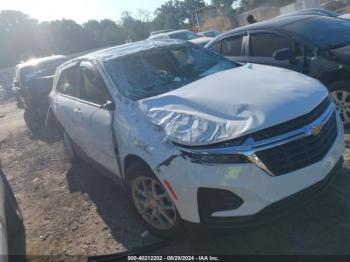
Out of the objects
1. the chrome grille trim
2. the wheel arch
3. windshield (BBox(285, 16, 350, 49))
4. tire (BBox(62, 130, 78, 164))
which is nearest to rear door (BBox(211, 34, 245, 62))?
windshield (BBox(285, 16, 350, 49))

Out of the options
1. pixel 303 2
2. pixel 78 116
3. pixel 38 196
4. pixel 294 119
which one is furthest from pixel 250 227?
pixel 303 2

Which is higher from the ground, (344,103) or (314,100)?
(314,100)

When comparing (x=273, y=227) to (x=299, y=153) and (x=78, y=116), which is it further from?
(x=78, y=116)

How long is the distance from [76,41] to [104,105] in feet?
196

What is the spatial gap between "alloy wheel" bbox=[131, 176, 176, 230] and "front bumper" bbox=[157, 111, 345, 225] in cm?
28

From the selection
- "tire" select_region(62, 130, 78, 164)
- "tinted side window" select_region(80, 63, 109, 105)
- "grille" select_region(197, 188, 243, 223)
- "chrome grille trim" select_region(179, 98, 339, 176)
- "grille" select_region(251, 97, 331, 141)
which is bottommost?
"tire" select_region(62, 130, 78, 164)

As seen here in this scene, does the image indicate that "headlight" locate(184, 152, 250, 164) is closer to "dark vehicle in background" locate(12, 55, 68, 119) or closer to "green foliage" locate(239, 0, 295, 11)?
"dark vehicle in background" locate(12, 55, 68, 119)

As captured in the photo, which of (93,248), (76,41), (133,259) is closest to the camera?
(133,259)

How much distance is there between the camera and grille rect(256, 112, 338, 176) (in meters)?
2.96

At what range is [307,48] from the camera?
5590mm

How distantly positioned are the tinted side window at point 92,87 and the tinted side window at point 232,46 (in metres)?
2.95

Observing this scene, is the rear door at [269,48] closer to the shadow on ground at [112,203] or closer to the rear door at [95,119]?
the rear door at [95,119]

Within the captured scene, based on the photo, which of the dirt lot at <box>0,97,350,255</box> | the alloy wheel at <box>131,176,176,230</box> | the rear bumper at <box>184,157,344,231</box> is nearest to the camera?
the rear bumper at <box>184,157,344,231</box>

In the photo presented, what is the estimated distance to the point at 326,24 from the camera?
19.8 ft
